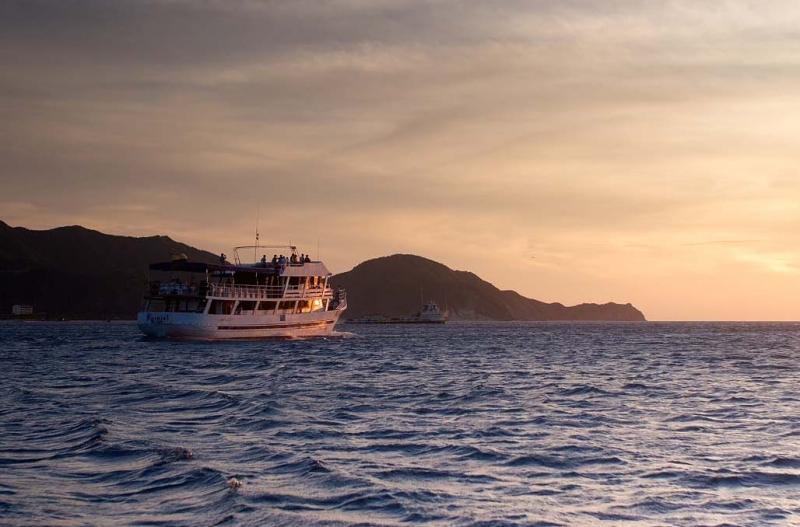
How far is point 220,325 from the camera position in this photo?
84.1 meters

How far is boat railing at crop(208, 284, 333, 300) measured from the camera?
83938 mm

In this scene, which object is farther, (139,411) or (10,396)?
(10,396)

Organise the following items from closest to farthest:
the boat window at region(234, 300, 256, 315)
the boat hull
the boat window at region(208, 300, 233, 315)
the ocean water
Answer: the ocean water < the boat hull < the boat window at region(208, 300, 233, 315) < the boat window at region(234, 300, 256, 315)

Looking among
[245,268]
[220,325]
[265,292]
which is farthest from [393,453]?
[245,268]

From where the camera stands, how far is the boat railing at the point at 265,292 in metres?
83.9

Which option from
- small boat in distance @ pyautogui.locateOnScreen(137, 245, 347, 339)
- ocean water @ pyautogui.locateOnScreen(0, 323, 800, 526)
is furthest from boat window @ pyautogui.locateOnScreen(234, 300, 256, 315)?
ocean water @ pyautogui.locateOnScreen(0, 323, 800, 526)

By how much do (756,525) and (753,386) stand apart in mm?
30287

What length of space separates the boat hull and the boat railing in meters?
2.10

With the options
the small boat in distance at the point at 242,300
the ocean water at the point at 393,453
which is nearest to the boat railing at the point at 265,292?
the small boat in distance at the point at 242,300

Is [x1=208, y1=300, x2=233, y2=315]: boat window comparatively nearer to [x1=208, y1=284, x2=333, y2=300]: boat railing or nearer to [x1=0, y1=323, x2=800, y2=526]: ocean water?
[x1=208, y1=284, x2=333, y2=300]: boat railing

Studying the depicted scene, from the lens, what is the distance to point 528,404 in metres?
31.6

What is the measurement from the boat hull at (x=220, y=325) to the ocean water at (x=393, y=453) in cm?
4138

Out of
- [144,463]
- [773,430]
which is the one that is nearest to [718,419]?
[773,430]

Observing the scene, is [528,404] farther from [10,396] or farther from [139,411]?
[10,396]
